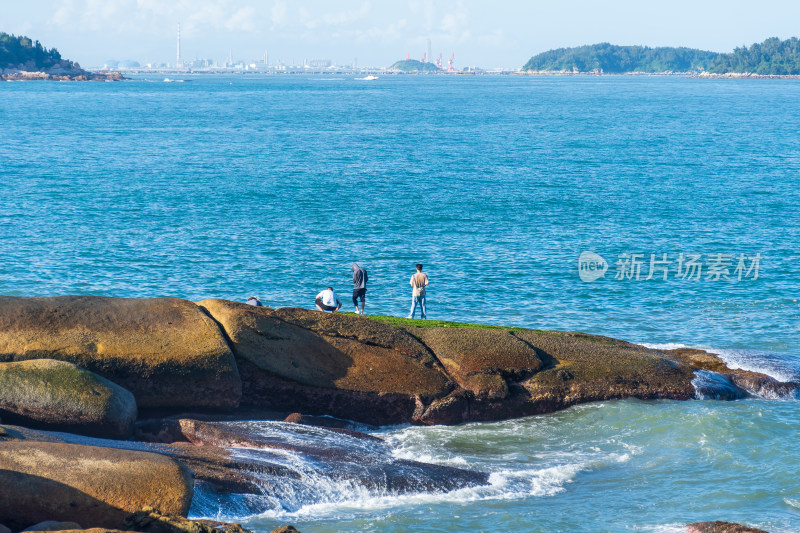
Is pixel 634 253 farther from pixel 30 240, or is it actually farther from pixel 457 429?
pixel 30 240

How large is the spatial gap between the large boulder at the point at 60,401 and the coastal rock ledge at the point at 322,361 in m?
1.41

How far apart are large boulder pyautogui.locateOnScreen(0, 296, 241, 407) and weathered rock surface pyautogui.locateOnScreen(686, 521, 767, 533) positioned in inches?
389

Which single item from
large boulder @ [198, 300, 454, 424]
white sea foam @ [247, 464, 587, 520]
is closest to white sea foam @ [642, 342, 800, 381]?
white sea foam @ [247, 464, 587, 520]

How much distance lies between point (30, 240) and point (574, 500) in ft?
113

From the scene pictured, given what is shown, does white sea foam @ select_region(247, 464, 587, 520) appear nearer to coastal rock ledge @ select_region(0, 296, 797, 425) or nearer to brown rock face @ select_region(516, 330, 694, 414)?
coastal rock ledge @ select_region(0, 296, 797, 425)

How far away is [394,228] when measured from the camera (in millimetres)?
46375

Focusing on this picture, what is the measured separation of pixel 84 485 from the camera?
13227 mm

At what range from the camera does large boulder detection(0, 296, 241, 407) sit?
18.2 meters

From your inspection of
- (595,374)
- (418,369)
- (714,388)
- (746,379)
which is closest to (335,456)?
(418,369)

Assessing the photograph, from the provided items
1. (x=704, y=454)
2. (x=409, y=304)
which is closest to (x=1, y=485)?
(x=704, y=454)

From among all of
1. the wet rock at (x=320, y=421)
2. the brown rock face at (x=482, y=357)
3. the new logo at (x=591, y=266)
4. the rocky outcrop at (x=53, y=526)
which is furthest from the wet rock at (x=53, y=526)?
the new logo at (x=591, y=266)

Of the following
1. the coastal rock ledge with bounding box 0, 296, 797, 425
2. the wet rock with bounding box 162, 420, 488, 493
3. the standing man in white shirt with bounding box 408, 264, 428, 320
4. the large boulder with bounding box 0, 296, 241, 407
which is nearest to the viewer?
the wet rock with bounding box 162, 420, 488, 493

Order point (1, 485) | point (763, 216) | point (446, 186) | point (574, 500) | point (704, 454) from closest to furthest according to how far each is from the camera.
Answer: point (1, 485)
point (574, 500)
point (704, 454)
point (763, 216)
point (446, 186)

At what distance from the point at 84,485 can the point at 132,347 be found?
571 cm
